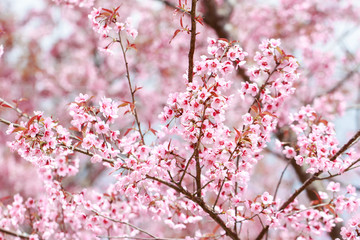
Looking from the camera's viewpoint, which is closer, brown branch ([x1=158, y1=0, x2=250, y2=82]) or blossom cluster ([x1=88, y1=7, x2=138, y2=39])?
blossom cluster ([x1=88, y1=7, x2=138, y2=39])

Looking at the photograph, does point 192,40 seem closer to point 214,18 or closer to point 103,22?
point 103,22

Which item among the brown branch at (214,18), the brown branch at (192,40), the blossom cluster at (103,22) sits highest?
the brown branch at (214,18)

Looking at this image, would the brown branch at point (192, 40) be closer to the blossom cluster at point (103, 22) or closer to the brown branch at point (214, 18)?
the blossom cluster at point (103, 22)

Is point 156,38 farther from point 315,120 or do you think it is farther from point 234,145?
point 234,145

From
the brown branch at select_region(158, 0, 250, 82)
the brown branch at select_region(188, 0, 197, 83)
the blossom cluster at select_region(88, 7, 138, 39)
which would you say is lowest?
the brown branch at select_region(188, 0, 197, 83)

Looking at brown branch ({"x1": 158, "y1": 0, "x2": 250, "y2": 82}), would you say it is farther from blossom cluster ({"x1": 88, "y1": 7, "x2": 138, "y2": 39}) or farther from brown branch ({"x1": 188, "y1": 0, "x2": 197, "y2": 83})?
brown branch ({"x1": 188, "y1": 0, "x2": 197, "y2": 83})

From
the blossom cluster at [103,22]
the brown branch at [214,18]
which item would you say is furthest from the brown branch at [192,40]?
the brown branch at [214,18]

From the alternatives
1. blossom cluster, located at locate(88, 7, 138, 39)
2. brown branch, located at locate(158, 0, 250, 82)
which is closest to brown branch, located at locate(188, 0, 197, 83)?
blossom cluster, located at locate(88, 7, 138, 39)

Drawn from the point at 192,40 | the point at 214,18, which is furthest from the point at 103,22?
the point at 214,18

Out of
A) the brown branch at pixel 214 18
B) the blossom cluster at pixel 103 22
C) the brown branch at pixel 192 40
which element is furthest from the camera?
the brown branch at pixel 214 18

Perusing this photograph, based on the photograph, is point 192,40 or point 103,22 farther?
A: point 103,22

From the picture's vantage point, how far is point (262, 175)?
493 inches

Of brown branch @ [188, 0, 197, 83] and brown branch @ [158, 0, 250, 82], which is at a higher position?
brown branch @ [158, 0, 250, 82]

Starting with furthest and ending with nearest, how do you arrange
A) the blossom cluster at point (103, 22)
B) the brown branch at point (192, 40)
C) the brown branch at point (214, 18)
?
1. the brown branch at point (214, 18)
2. the blossom cluster at point (103, 22)
3. the brown branch at point (192, 40)
